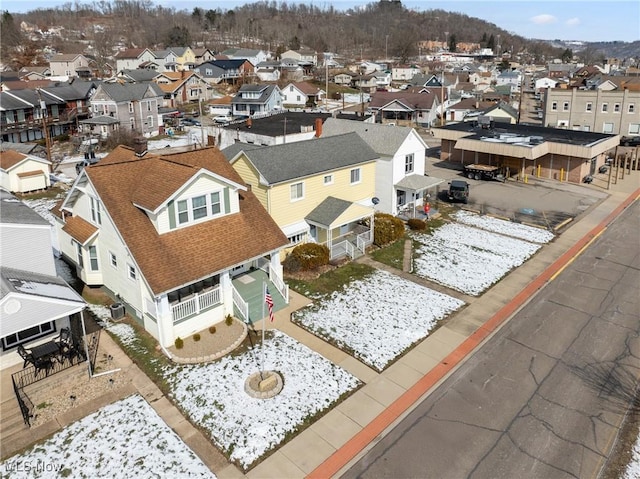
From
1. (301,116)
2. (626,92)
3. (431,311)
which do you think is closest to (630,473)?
(431,311)

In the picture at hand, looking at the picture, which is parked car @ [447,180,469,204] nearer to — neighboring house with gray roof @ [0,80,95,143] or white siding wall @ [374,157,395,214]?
white siding wall @ [374,157,395,214]

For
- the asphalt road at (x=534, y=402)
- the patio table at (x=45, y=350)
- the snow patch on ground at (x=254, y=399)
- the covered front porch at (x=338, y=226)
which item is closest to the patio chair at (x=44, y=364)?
the patio table at (x=45, y=350)

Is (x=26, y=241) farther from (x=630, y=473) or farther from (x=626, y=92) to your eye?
(x=626, y=92)

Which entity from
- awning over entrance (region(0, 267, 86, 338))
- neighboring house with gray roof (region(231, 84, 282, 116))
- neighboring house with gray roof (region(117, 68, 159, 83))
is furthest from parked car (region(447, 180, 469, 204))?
neighboring house with gray roof (region(117, 68, 159, 83))

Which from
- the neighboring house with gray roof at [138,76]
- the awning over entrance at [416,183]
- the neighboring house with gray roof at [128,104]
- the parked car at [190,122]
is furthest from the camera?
the neighboring house with gray roof at [138,76]

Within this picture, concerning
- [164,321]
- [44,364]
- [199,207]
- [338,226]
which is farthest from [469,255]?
[44,364]

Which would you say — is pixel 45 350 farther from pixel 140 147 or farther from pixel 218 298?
pixel 140 147

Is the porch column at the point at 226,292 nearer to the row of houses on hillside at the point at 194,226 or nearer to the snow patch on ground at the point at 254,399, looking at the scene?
the row of houses on hillside at the point at 194,226
